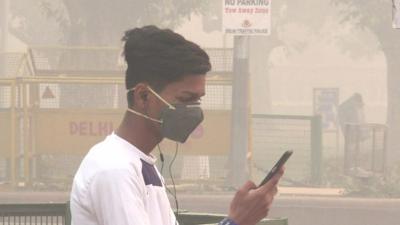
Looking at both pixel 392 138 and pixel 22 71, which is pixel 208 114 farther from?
pixel 392 138

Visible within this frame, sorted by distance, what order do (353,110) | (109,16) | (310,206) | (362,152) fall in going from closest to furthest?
(310,206), (362,152), (109,16), (353,110)

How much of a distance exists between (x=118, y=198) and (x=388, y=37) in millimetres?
26626

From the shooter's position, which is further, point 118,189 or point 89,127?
point 89,127

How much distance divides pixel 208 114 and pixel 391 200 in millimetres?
2779

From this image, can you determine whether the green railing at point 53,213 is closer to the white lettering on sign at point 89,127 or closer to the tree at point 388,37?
the white lettering on sign at point 89,127

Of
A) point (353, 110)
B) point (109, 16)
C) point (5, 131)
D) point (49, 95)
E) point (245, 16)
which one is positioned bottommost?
point (353, 110)

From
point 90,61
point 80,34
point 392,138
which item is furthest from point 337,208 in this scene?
point 392,138

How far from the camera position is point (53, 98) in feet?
50.2

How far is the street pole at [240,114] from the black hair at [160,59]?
12.3 m

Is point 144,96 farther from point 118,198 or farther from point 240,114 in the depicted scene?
Result: point 240,114

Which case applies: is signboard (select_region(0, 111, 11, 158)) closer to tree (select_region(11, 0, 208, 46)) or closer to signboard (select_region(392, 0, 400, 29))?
tree (select_region(11, 0, 208, 46))

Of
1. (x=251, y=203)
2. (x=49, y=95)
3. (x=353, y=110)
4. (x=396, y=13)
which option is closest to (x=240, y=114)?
(x=49, y=95)

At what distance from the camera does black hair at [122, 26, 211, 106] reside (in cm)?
268

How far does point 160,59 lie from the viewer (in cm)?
267
